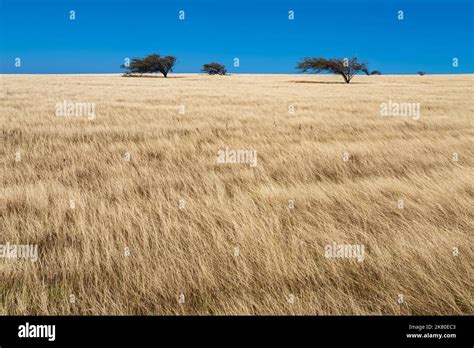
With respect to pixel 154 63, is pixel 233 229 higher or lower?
lower

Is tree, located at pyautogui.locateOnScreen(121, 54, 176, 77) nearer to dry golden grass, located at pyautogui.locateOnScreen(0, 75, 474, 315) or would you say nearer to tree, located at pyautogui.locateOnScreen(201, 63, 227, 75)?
tree, located at pyautogui.locateOnScreen(201, 63, 227, 75)

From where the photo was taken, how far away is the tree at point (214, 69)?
286ft

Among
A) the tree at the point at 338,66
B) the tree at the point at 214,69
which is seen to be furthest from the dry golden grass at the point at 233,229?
the tree at the point at 214,69

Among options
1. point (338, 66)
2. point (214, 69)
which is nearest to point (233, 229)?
point (338, 66)

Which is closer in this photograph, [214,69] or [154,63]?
[154,63]

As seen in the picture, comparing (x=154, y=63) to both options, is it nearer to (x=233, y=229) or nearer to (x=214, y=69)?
(x=214, y=69)

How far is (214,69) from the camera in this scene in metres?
88.0

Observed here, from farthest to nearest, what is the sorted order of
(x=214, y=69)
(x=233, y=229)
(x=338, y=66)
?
(x=214, y=69) < (x=338, y=66) < (x=233, y=229)

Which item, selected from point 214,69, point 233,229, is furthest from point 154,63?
point 233,229

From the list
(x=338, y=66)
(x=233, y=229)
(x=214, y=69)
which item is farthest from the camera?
(x=214, y=69)

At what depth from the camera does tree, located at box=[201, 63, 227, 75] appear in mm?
87188

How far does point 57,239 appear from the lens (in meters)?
3.54

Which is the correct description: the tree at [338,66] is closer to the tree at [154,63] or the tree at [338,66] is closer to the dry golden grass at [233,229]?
the tree at [154,63]

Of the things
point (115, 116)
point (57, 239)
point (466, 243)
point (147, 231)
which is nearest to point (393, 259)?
point (466, 243)
